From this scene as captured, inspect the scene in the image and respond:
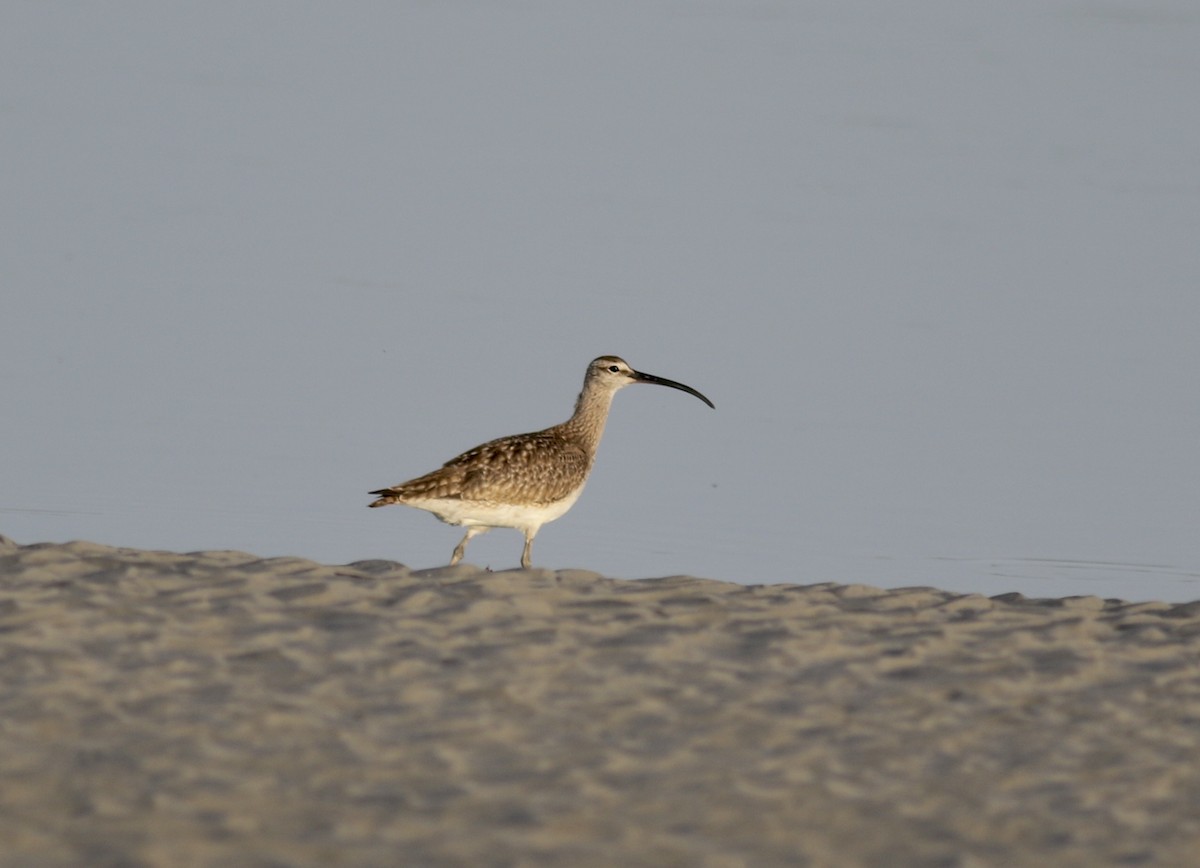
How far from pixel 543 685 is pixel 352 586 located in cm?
212

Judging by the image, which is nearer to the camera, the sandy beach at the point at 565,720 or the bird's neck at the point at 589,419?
the sandy beach at the point at 565,720

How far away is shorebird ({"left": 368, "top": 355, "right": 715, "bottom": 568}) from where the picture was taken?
16000 mm

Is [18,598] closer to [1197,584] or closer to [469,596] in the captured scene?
[469,596]

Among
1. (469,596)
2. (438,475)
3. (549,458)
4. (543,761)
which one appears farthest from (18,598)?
(549,458)

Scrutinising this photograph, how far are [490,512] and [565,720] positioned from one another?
20.4 ft

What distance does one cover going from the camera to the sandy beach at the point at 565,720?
847 cm

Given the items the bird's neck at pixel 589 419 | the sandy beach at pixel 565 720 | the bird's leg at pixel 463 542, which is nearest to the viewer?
the sandy beach at pixel 565 720

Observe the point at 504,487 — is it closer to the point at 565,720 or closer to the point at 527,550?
the point at 527,550

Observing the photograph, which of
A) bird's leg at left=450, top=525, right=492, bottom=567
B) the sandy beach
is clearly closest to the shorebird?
bird's leg at left=450, top=525, right=492, bottom=567

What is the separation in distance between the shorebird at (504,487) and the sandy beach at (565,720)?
266 cm

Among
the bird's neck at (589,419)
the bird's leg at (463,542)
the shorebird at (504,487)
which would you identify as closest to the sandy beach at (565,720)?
the shorebird at (504,487)

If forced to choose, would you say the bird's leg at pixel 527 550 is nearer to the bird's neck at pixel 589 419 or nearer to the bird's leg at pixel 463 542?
the bird's leg at pixel 463 542

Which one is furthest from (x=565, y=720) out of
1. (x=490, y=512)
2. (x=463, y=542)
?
(x=463, y=542)

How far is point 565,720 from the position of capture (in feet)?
32.9
